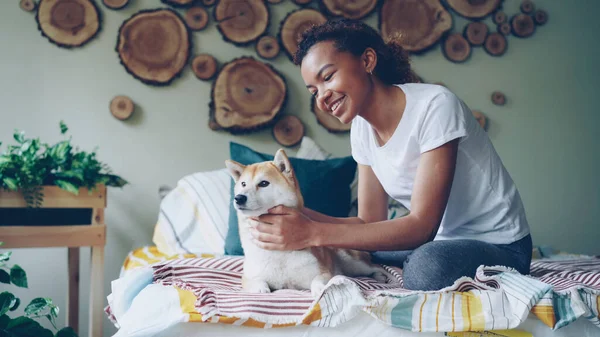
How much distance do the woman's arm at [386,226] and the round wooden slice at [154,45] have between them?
56.5 inches

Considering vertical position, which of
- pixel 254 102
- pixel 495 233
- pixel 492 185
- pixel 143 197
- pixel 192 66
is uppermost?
pixel 192 66

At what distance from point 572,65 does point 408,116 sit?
1940 mm

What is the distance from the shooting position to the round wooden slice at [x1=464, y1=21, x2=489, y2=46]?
102 inches

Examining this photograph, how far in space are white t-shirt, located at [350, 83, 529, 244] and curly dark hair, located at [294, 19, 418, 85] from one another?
10 centimetres

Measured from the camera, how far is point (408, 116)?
1.26 meters

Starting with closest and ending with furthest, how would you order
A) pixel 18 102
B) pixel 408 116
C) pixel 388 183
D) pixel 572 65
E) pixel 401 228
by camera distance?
1. pixel 401 228
2. pixel 408 116
3. pixel 388 183
4. pixel 18 102
5. pixel 572 65

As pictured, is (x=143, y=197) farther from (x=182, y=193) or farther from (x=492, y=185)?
(x=492, y=185)

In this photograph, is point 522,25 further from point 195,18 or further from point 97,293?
point 97,293

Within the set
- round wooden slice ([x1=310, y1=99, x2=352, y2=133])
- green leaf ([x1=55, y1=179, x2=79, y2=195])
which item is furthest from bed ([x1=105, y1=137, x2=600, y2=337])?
round wooden slice ([x1=310, y1=99, x2=352, y2=133])

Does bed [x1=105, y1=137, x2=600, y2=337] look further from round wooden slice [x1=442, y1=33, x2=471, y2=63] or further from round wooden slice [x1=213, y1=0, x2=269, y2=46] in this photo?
round wooden slice [x1=442, y1=33, x2=471, y2=63]

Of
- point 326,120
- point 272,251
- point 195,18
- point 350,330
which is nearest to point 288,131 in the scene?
point 326,120

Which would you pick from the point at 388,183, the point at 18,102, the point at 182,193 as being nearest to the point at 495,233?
the point at 388,183

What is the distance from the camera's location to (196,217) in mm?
1972

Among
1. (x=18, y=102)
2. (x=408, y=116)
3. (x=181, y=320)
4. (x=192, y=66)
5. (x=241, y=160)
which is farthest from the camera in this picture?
(x=192, y=66)
